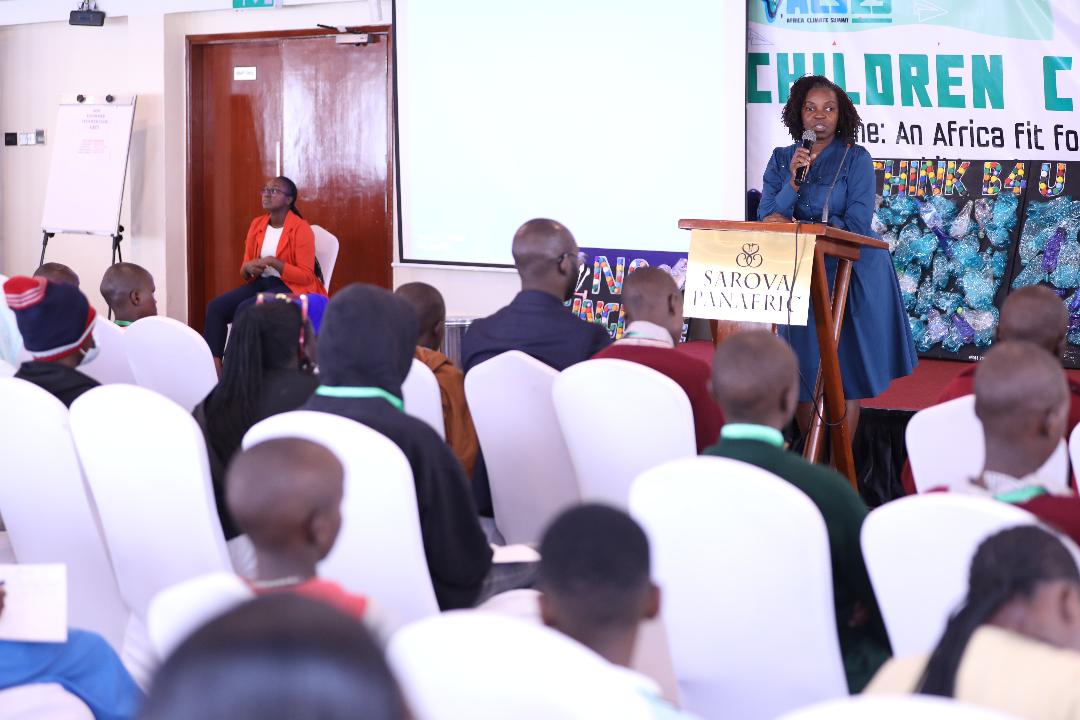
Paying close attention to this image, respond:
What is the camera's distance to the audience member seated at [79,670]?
206 cm

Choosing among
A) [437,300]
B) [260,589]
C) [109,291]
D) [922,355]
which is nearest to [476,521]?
[260,589]

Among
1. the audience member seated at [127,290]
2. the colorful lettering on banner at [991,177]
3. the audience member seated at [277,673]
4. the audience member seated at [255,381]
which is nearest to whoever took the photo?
the audience member seated at [277,673]

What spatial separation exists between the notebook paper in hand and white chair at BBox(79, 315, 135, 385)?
228 cm

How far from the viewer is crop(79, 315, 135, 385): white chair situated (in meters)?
4.27

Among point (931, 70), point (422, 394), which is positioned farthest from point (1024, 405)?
point (931, 70)

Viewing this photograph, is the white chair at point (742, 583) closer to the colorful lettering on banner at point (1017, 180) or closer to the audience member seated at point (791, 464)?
the audience member seated at point (791, 464)

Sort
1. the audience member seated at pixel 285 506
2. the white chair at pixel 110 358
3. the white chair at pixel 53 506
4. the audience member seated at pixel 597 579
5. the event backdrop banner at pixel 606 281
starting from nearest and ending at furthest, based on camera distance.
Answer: the audience member seated at pixel 597 579 < the audience member seated at pixel 285 506 < the white chair at pixel 53 506 < the white chair at pixel 110 358 < the event backdrop banner at pixel 606 281

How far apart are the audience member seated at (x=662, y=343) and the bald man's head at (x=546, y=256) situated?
1.02 feet

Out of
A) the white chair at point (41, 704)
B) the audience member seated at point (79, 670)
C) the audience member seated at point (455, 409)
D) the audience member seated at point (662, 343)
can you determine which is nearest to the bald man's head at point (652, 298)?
the audience member seated at point (662, 343)

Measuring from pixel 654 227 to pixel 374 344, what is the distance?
456 cm

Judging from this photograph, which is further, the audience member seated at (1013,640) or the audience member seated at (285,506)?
the audience member seated at (285,506)

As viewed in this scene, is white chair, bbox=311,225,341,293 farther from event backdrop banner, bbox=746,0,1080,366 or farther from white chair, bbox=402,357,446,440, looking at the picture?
white chair, bbox=402,357,446,440

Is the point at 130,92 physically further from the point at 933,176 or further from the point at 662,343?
the point at 662,343

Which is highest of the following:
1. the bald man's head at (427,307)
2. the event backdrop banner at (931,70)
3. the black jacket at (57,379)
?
the event backdrop banner at (931,70)
